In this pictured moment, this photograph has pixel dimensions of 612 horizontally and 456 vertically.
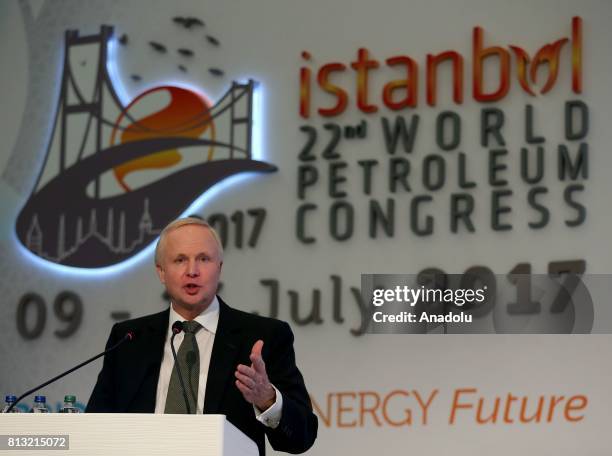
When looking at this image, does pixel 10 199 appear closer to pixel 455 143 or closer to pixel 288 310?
pixel 288 310

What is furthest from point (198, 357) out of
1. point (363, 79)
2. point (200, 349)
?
point (363, 79)

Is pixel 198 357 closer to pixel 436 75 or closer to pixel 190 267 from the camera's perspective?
pixel 190 267

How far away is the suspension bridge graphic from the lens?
6.01 meters

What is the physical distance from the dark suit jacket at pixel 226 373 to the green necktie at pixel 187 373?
0.14 ft

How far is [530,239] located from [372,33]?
135 cm

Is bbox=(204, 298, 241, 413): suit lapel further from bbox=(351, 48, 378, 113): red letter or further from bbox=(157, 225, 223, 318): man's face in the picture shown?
bbox=(351, 48, 378, 113): red letter

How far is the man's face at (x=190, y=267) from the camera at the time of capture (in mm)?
3275

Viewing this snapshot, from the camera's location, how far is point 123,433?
7.70 ft

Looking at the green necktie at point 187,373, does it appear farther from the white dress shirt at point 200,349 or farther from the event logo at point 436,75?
the event logo at point 436,75

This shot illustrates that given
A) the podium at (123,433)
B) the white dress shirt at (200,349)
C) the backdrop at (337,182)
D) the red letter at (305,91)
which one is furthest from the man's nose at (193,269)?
the red letter at (305,91)

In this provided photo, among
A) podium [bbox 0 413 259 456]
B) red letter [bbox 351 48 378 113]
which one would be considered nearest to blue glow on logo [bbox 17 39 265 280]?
red letter [bbox 351 48 378 113]

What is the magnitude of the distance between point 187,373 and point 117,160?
10.5 feet

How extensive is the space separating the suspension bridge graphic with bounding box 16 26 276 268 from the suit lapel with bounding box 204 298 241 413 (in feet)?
8.68

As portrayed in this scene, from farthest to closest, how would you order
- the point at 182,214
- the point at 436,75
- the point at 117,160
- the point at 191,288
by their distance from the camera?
the point at 117,160
the point at 182,214
the point at 436,75
the point at 191,288
